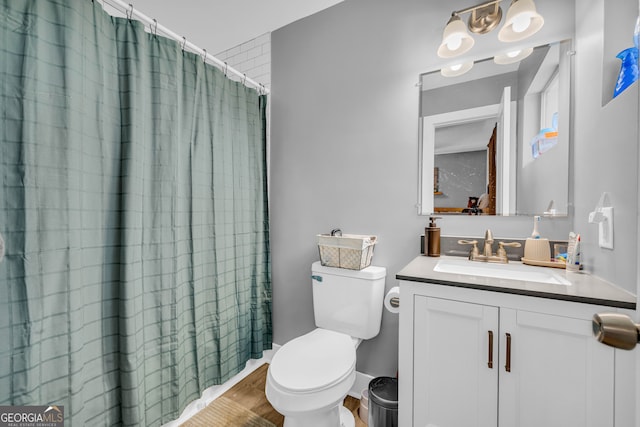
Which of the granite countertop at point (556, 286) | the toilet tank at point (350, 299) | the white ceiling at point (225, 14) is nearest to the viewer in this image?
the granite countertop at point (556, 286)

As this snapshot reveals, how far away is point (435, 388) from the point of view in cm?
108

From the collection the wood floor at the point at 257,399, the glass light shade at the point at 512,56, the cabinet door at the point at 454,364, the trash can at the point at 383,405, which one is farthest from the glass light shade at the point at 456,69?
the wood floor at the point at 257,399

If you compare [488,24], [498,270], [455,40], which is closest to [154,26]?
[455,40]

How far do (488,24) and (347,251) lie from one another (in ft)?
4.46

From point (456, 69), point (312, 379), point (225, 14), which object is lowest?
point (312, 379)

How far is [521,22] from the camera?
1.31 metres

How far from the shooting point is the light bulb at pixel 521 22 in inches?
50.6

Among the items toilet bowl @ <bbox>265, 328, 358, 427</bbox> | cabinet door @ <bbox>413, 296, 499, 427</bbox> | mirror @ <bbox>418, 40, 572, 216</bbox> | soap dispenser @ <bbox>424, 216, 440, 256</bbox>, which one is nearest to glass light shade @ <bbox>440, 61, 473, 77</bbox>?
mirror @ <bbox>418, 40, 572, 216</bbox>

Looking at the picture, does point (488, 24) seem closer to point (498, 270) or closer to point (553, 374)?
point (498, 270)

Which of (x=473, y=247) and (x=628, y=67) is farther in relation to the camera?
(x=473, y=247)

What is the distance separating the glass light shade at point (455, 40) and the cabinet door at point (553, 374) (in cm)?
128

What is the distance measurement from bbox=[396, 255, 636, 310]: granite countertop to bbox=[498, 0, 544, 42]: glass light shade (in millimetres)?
1104

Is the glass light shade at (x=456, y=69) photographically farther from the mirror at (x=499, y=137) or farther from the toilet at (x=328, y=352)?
the toilet at (x=328, y=352)

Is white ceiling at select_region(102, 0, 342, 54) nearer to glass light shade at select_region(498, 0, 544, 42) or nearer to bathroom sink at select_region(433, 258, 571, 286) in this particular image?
glass light shade at select_region(498, 0, 544, 42)
